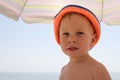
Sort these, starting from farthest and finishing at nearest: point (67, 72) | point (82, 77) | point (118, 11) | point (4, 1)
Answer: point (118, 11)
point (4, 1)
point (67, 72)
point (82, 77)

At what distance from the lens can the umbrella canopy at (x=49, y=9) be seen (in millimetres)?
4531

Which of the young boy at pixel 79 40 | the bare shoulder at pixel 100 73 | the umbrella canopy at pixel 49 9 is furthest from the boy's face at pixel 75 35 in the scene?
the umbrella canopy at pixel 49 9

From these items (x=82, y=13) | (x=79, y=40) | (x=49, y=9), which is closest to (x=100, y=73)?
(x=79, y=40)

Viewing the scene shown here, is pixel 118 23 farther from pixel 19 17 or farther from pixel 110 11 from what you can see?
pixel 19 17

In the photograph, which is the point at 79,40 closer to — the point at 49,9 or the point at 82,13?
the point at 82,13

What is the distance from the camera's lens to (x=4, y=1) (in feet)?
14.2

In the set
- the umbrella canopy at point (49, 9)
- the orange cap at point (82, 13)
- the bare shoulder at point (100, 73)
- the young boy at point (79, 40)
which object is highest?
the umbrella canopy at point (49, 9)

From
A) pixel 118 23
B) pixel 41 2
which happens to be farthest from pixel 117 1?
pixel 41 2

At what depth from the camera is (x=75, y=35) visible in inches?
128

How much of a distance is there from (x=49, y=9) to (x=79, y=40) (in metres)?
1.58

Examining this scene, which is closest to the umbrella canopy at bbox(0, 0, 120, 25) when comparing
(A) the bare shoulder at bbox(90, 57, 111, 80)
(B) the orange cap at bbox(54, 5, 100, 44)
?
(B) the orange cap at bbox(54, 5, 100, 44)

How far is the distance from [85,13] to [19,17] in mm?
1651

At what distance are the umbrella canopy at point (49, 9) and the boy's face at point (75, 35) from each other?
122 cm

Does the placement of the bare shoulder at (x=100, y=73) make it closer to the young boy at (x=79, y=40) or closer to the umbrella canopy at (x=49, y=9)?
the young boy at (x=79, y=40)
